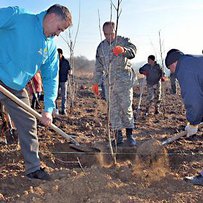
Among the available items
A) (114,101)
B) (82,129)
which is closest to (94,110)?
(82,129)

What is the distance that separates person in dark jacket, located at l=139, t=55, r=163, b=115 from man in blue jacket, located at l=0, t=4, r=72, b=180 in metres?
6.11

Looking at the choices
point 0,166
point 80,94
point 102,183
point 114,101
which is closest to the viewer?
point 102,183

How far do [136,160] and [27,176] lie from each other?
1.52m

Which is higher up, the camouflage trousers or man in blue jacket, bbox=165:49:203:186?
man in blue jacket, bbox=165:49:203:186

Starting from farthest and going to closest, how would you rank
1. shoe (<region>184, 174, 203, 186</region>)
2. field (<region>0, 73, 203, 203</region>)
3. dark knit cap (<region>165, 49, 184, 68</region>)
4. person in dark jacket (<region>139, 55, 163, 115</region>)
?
person in dark jacket (<region>139, 55, 163, 115</region>) → shoe (<region>184, 174, 203, 186</region>) → dark knit cap (<region>165, 49, 184, 68</region>) → field (<region>0, 73, 203, 203</region>)

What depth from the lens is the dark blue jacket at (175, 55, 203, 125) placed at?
12.7 ft

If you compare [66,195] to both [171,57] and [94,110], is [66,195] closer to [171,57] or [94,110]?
[171,57]

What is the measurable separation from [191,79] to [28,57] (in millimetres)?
1663

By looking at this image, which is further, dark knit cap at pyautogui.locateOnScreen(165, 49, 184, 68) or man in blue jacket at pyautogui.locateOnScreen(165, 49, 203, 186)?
dark knit cap at pyautogui.locateOnScreen(165, 49, 184, 68)

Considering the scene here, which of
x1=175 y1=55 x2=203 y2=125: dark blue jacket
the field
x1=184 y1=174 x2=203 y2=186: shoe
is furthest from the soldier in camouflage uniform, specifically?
x1=184 y1=174 x2=203 y2=186: shoe

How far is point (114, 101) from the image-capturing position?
5.75 meters

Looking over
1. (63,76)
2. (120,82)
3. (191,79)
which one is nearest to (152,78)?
(63,76)

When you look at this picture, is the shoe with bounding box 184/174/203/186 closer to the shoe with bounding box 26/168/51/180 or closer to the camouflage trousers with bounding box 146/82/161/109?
the shoe with bounding box 26/168/51/180

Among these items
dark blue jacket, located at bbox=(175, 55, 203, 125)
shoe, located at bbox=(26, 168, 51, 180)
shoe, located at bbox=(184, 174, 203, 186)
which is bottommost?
shoe, located at bbox=(184, 174, 203, 186)
